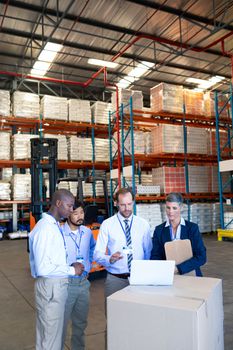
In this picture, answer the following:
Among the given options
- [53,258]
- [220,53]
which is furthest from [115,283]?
[220,53]

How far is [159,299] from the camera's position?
1.58 m

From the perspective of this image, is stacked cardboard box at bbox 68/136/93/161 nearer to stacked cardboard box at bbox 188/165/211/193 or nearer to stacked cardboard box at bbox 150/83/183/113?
stacked cardboard box at bbox 150/83/183/113

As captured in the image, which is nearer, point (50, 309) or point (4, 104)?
point (50, 309)

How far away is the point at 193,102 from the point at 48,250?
10.7 metres

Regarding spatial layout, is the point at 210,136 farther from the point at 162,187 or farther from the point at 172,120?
the point at 162,187

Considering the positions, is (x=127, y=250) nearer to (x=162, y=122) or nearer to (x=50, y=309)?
(x=50, y=309)

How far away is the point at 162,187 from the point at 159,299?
966 centimetres

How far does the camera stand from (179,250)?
2.48 meters

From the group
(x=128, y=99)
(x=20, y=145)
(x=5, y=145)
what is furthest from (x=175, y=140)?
(x=5, y=145)

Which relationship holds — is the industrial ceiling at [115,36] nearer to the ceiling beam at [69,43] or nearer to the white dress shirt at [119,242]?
the ceiling beam at [69,43]

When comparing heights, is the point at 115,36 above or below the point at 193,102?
above

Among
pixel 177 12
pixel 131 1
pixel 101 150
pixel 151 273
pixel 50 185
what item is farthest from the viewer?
pixel 101 150

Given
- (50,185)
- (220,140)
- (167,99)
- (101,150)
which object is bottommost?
(50,185)

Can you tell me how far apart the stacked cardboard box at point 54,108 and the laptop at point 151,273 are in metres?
11.3
